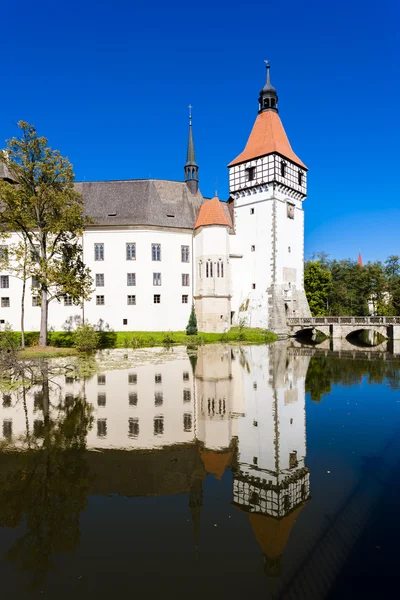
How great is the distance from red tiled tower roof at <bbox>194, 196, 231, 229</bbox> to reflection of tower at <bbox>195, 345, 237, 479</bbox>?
2204 cm

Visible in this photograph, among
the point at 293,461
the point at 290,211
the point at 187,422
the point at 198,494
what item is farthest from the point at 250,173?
the point at 198,494

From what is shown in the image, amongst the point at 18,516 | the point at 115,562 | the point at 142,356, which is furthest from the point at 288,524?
the point at 142,356

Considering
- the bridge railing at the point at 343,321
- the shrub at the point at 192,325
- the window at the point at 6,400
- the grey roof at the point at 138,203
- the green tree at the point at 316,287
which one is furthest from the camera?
the green tree at the point at 316,287

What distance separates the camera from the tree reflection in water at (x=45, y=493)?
202 inches

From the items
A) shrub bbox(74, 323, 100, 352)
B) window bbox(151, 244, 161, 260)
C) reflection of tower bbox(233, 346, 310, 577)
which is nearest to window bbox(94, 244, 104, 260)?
window bbox(151, 244, 161, 260)

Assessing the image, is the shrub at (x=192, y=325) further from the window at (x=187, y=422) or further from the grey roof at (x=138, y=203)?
the window at (x=187, y=422)

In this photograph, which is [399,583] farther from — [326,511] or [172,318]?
[172,318]

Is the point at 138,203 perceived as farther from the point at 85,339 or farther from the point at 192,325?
the point at 85,339

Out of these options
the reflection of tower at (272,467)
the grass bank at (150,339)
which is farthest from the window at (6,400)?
the grass bank at (150,339)

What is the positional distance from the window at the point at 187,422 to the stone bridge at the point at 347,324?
3089 cm

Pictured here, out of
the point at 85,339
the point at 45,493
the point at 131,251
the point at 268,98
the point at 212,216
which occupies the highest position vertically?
the point at 268,98

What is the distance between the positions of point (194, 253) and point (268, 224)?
8733mm

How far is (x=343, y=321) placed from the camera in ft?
134

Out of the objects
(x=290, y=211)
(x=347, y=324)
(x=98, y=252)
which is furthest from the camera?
(x=290, y=211)
